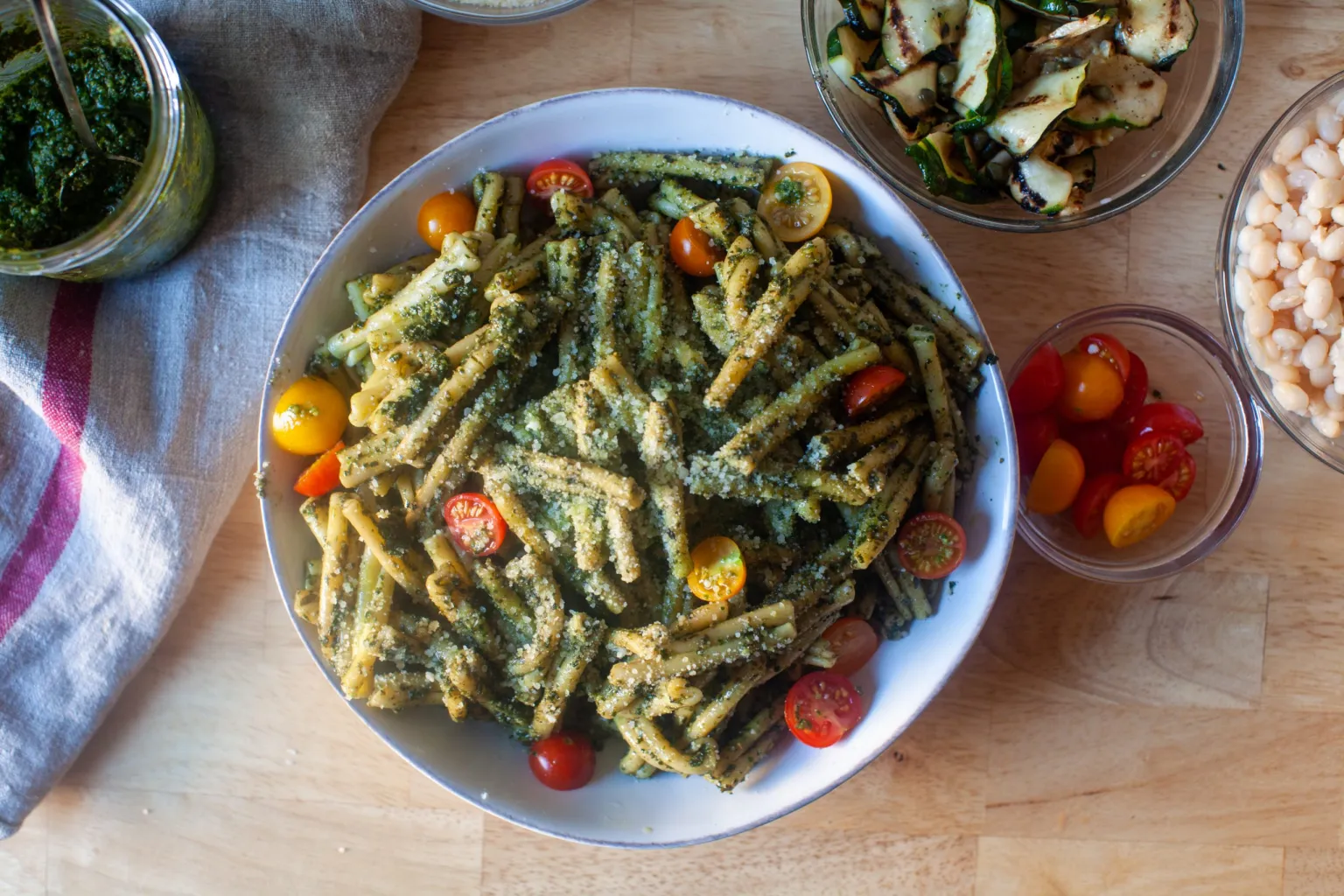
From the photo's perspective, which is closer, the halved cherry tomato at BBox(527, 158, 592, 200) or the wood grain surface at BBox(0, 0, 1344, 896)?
the halved cherry tomato at BBox(527, 158, 592, 200)

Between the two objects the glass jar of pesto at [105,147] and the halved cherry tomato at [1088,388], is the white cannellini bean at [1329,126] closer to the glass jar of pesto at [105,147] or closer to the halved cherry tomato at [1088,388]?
the halved cherry tomato at [1088,388]

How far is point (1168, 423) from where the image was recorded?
181 centimetres

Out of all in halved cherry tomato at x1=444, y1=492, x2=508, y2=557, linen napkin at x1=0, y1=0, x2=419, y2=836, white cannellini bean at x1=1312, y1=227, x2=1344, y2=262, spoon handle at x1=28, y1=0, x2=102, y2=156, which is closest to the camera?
spoon handle at x1=28, y1=0, x2=102, y2=156

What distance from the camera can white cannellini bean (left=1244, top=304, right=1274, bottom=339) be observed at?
5.76 ft

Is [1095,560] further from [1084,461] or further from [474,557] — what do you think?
[474,557]

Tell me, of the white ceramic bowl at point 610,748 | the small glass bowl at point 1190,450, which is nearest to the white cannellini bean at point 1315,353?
the small glass bowl at point 1190,450

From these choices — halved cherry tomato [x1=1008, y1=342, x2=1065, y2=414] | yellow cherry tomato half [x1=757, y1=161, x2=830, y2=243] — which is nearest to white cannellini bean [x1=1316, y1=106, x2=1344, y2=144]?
halved cherry tomato [x1=1008, y1=342, x2=1065, y2=414]

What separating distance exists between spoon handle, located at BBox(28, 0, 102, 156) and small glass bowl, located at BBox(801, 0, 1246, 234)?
114 cm

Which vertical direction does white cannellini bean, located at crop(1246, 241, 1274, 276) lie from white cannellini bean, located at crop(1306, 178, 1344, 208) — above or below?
below

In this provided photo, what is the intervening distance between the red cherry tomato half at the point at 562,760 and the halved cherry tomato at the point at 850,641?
1.41 ft

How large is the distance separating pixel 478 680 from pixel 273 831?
0.73 meters

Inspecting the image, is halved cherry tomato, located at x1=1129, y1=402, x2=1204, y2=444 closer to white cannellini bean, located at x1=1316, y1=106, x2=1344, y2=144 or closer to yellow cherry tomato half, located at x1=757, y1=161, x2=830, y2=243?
white cannellini bean, located at x1=1316, y1=106, x2=1344, y2=144

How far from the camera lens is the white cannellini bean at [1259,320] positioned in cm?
176

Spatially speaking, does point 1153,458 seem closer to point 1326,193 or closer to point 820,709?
point 1326,193
